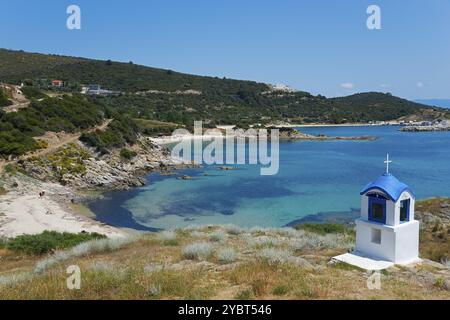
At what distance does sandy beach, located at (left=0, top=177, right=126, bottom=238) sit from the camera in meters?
23.8

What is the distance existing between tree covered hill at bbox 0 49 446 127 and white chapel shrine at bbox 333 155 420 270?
84.6m

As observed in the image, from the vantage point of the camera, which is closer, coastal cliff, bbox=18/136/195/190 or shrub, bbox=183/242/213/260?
shrub, bbox=183/242/213/260

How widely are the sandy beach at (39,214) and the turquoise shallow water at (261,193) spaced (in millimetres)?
2748

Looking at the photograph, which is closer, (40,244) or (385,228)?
(385,228)

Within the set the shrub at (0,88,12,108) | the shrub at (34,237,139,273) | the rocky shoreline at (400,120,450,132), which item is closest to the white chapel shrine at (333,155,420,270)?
the shrub at (34,237,139,273)

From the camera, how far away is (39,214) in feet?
88.5

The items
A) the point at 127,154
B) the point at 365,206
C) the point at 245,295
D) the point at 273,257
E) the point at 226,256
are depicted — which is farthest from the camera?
the point at 127,154

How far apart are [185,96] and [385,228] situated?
127 m

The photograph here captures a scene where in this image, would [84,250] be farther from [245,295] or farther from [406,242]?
[406,242]

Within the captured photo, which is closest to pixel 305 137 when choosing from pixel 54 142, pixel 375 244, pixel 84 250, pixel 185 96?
pixel 185 96

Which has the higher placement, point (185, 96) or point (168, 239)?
Result: point (185, 96)

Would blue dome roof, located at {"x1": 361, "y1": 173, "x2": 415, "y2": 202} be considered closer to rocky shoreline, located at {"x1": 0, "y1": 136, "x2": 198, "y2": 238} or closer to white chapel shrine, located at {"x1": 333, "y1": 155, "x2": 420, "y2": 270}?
white chapel shrine, located at {"x1": 333, "y1": 155, "x2": 420, "y2": 270}

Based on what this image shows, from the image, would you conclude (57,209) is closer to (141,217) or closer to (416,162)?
(141,217)

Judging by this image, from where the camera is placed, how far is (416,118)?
16850 centimetres
